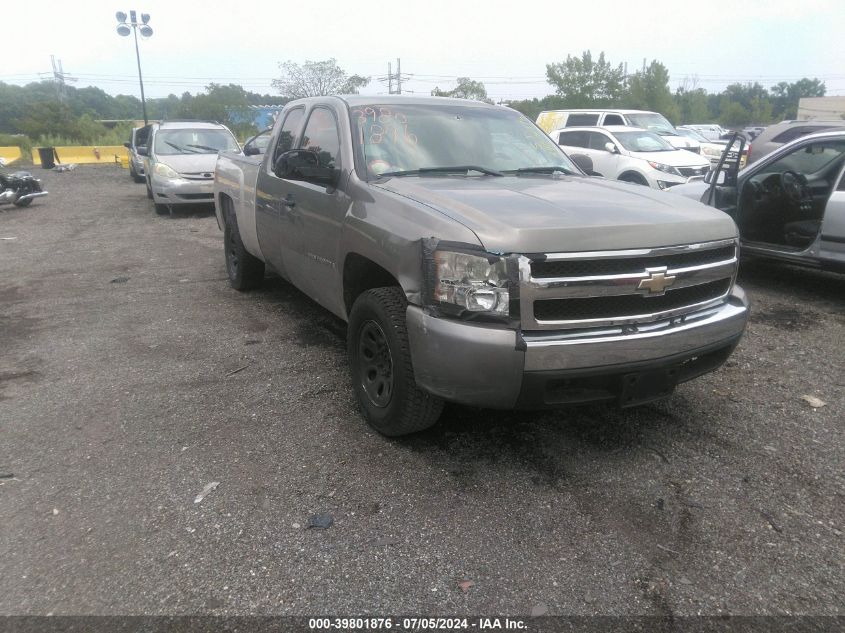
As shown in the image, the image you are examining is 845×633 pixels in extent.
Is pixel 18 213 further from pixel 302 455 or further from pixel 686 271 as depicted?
pixel 686 271

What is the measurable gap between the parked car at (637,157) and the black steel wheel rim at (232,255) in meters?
6.58

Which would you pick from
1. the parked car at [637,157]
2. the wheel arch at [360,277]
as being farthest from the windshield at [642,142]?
the wheel arch at [360,277]

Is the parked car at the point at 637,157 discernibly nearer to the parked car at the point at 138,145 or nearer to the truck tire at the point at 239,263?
the truck tire at the point at 239,263

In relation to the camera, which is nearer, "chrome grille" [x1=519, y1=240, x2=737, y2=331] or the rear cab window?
"chrome grille" [x1=519, y1=240, x2=737, y2=331]

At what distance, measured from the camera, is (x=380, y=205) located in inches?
132

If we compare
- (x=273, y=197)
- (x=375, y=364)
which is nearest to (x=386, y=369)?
(x=375, y=364)

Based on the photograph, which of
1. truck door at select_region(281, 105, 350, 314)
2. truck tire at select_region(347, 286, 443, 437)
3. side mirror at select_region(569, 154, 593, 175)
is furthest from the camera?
side mirror at select_region(569, 154, 593, 175)

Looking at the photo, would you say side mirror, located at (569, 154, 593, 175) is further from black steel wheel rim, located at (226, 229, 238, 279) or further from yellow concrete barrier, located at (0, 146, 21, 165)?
yellow concrete barrier, located at (0, 146, 21, 165)

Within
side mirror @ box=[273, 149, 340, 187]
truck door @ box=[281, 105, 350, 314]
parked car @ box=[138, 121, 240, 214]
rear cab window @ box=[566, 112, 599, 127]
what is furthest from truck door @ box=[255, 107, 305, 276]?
rear cab window @ box=[566, 112, 599, 127]

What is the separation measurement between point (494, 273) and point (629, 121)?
13873mm

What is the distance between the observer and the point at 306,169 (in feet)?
12.2

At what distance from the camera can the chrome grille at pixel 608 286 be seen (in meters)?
2.72

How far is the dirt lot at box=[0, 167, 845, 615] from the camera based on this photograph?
238 centimetres

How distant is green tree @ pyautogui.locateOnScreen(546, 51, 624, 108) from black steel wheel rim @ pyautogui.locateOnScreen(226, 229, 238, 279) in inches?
1901
